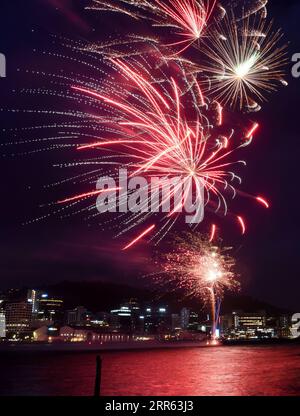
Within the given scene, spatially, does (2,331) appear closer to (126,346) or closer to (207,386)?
(126,346)

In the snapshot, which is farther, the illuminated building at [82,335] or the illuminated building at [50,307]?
the illuminated building at [50,307]

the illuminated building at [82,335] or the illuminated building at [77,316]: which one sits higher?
the illuminated building at [77,316]

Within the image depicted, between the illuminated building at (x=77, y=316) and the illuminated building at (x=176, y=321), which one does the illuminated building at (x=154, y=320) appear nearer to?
the illuminated building at (x=176, y=321)

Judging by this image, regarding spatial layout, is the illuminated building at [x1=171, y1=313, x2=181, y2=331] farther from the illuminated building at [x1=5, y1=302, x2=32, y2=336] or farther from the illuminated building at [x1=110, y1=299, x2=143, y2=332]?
the illuminated building at [x1=5, y1=302, x2=32, y2=336]

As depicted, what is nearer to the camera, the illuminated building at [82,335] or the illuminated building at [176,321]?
the illuminated building at [82,335]

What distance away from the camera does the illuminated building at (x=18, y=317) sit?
482 ft

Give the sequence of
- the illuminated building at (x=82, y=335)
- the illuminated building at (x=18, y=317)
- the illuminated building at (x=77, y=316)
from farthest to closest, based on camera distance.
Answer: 1. the illuminated building at (x=77, y=316)
2. the illuminated building at (x=18, y=317)
3. the illuminated building at (x=82, y=335)

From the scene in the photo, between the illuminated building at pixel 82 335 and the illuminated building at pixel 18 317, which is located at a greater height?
the illuminated building at pixel 18 317

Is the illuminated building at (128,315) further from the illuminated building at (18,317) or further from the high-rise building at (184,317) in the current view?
the illuminated building at (18,317)

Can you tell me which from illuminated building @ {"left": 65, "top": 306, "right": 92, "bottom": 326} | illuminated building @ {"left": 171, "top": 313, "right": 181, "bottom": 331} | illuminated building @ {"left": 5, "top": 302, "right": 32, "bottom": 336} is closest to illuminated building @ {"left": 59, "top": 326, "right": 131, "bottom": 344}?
illuminated building @ {"left": 5, "top": 302, "right": 32, "bottom": 336}

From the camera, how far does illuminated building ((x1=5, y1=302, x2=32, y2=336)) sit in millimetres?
147000

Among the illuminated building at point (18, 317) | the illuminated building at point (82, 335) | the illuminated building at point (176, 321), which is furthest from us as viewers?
the illuminated building at point (176, 321)

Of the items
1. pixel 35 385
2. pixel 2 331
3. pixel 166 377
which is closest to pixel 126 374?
pixel 166 377

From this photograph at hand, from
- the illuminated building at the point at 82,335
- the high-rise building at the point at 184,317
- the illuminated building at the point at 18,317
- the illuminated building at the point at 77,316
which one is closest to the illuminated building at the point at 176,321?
the high-rise building at the point at 184,317
